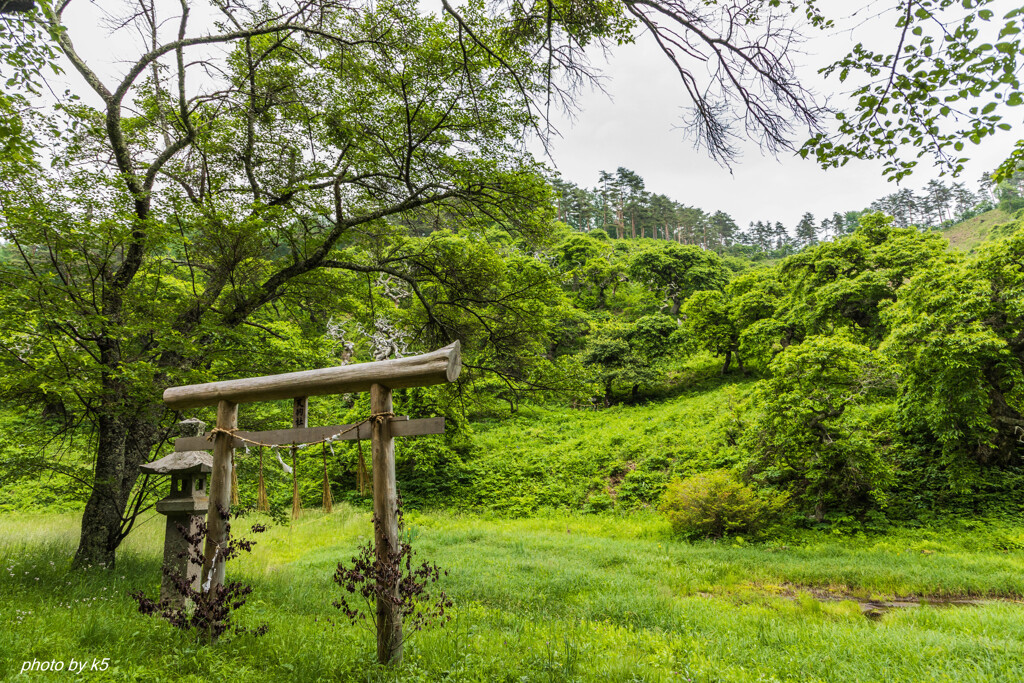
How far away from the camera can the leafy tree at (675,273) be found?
34469 millimetres

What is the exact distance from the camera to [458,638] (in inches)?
199

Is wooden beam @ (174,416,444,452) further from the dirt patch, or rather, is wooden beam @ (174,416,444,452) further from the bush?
the bush

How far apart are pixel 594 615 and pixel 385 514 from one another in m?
3.43

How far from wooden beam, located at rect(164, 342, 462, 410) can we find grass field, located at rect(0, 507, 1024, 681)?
2.31 meters

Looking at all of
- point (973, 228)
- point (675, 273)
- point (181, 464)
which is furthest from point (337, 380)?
point (973, 228)

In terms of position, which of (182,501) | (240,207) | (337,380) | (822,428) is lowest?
(822,428)

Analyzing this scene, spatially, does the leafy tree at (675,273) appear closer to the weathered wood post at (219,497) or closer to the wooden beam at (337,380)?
the wooden beam at (337,380)

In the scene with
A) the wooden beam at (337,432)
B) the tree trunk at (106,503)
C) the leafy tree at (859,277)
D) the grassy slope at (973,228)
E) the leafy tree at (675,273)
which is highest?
the grassy slope at (973,228)

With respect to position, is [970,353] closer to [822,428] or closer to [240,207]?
[822,428]

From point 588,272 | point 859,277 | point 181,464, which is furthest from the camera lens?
point 588,272

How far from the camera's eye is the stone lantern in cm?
582

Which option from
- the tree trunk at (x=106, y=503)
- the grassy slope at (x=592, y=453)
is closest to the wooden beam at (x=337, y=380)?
the tree trunk at (x=106, y=503)

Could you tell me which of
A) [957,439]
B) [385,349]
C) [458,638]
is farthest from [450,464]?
[957,439]

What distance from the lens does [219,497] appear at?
17.1ft
